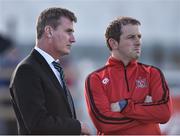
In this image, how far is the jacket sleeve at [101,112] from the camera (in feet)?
19.0

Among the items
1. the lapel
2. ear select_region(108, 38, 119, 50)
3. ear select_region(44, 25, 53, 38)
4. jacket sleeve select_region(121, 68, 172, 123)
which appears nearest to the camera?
the lapel

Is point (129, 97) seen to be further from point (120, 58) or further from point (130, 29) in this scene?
point (130, 29)

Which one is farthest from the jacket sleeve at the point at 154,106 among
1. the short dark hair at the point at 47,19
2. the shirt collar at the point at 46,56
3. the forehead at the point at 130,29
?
the short dark hair at the point at 47,19

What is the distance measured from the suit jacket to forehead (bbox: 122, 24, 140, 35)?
3.19ft

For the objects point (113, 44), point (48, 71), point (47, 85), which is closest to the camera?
point (47, 85)

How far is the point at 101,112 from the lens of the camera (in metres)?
5.82

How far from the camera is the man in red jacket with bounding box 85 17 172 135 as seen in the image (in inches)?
228

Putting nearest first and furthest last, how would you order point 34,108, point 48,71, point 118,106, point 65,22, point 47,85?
1. point 34,108
2. point 47,85
3. point 48,71
4. point 65,22
5. point 118,106

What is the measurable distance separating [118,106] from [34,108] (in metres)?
1.01

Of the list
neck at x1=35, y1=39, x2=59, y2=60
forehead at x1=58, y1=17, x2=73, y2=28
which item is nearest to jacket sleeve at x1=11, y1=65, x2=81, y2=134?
neck at x1=35, y1=39, x2=59, y2=60

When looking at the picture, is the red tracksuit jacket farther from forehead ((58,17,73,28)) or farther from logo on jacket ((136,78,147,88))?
forehead ((58,17,73,28))

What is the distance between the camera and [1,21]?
59.0ft

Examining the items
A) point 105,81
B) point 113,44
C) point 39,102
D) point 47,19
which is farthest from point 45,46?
point 113,44

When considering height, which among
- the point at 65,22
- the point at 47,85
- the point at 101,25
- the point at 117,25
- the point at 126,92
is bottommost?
the point at 101,25
